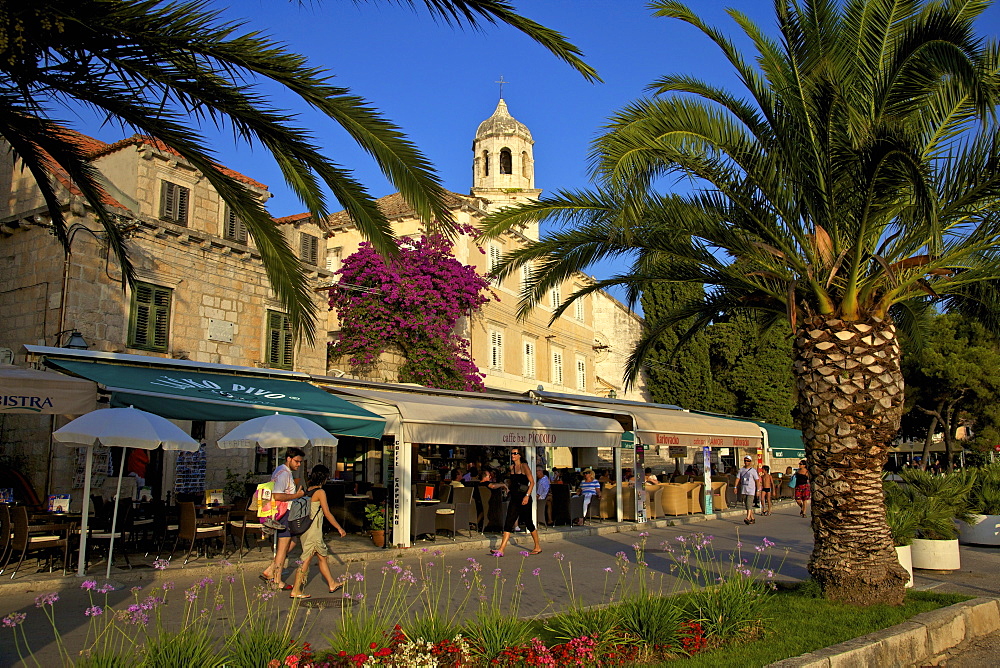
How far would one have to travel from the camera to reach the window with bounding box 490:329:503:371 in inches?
1069

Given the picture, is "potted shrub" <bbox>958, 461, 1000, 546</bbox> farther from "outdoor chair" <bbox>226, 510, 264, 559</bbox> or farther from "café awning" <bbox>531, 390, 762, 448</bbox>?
"outdoor chair" <bbox>226, 510, 264, 559</bbox>

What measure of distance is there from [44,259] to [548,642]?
45.9 ft

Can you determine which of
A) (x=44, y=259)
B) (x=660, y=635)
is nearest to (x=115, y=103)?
(x=660, y=635)

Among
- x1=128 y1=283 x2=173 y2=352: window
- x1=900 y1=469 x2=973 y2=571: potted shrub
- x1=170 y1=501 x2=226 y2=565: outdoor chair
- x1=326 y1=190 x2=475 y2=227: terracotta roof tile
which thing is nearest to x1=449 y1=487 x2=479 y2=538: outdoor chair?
x1=170 y1=501 x2=226 y2=565: outdoor chair

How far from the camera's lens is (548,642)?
592 cm

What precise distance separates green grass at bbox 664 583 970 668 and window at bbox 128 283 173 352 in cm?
1339

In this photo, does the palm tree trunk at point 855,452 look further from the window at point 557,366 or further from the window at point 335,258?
the window at point 557,366

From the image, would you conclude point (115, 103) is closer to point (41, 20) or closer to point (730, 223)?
point (41, 20)

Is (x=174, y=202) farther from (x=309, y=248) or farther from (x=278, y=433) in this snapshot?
(x=278, y=433)

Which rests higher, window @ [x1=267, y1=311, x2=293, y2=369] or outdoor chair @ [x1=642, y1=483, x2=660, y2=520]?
window @ [x1=267, y1=311, x2=293, y2=369]

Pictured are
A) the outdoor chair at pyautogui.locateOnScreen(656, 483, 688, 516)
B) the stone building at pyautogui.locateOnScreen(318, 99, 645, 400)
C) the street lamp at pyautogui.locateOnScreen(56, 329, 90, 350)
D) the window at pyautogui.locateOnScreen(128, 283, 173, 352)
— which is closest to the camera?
the street lamp at pyautogui.locateOnScreen(56, 329, 90, 350)

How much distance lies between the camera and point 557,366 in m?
32.5

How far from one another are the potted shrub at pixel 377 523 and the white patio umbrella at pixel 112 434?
4.13 meters

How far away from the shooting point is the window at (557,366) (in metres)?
32.1
